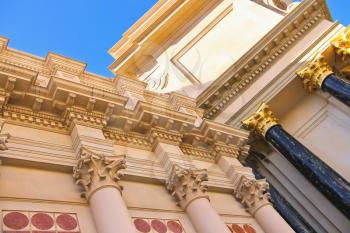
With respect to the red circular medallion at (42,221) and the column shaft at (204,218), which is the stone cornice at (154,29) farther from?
the red circular medallion at (42,221)

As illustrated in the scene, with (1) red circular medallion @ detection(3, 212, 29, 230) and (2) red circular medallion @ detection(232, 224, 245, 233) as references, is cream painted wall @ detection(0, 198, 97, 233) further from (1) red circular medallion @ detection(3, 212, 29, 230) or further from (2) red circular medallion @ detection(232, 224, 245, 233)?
(2) red circular medallion @ detection(232, 224, 245, 233)

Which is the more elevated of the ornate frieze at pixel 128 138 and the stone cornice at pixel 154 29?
the stone cornice at pixel 154 29

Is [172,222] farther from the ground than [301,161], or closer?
closer

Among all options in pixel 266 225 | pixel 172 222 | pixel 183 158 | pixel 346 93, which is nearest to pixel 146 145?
pixel 183 158

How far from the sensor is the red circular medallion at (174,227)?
7406 mm

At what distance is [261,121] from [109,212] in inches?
350

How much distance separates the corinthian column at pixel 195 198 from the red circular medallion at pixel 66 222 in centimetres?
252

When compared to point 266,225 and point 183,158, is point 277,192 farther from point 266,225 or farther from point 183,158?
point 183,158

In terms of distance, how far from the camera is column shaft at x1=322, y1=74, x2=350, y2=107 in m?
13.2

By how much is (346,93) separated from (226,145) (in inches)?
206

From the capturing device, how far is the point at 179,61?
17344mm

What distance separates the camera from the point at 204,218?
25.1 feet

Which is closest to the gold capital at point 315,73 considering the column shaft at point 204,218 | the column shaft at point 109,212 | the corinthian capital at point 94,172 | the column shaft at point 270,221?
the column shaft at point 270,221

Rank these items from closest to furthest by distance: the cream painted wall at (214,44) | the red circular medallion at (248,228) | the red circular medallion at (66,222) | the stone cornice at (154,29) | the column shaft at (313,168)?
1. the red circular medallion at (66,222)
2. the red circular medallion at (248,228)
3. the column shaft at (313,168)
4. the cream painted wall at (214,44)
5. the stone cornice at (154,29)
